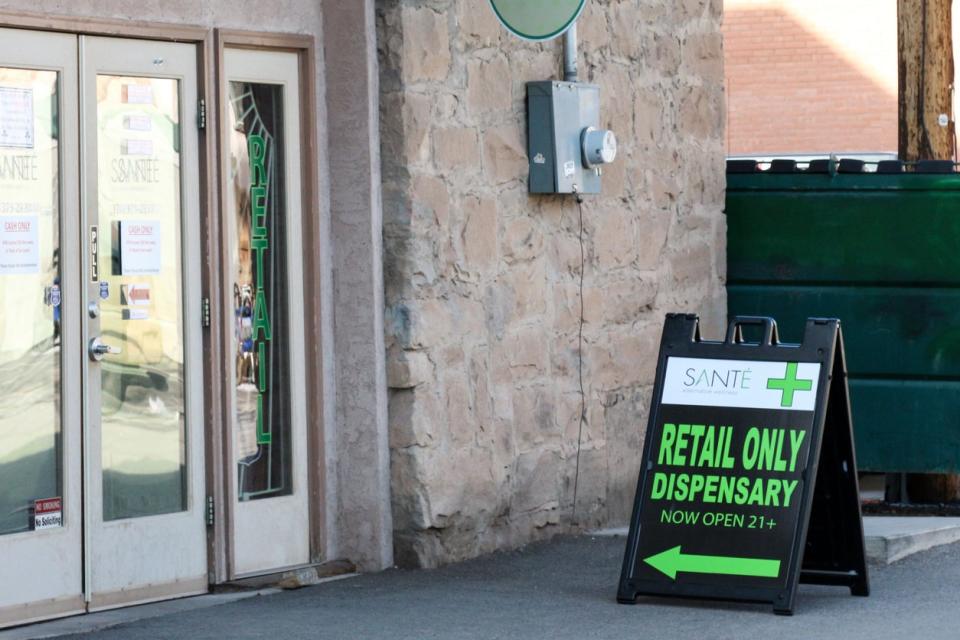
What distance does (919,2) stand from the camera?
412 inches

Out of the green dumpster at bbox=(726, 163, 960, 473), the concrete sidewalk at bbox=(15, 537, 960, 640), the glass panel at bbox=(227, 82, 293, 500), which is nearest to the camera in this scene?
the concrete sidewalk at bbox=(15, 537, 960, 640)

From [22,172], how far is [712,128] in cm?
458

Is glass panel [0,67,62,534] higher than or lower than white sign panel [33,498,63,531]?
higher

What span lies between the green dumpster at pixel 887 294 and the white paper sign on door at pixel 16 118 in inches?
184

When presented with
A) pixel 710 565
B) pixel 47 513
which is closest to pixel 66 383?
pixel 47 513

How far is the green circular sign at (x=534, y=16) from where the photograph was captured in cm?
745

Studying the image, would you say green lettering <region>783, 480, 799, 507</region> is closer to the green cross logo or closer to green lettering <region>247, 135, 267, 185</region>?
the green cross logo

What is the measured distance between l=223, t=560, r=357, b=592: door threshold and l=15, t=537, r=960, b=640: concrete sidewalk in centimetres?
7

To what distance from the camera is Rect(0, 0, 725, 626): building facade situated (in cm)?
686

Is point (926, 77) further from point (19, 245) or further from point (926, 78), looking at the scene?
point (19, 245)

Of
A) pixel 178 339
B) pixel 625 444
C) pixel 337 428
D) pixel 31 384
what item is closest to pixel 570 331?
pixel 625 444

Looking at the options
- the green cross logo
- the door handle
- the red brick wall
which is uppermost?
the red brick wall

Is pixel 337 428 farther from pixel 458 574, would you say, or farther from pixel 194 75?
pixel 194 75

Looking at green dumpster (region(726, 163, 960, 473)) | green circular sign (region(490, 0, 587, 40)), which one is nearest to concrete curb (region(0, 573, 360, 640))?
green circular sign (region(490, 0, 587, 40))
